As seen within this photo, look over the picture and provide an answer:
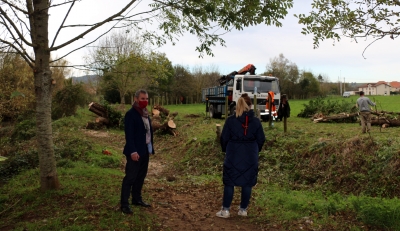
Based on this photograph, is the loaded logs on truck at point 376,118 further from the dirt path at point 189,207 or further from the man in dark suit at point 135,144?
the man in dark suit at point 135,144

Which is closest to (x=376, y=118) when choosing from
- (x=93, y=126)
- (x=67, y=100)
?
(x=93, y=126)

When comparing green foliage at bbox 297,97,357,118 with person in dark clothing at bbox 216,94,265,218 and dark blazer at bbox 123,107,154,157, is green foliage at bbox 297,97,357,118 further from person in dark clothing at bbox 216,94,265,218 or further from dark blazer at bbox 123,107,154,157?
dark blazer at bbox 123,107,154,157

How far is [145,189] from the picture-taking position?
6750 millimetres

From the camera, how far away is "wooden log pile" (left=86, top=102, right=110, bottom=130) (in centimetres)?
1888

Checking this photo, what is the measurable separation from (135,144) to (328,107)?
689 inches

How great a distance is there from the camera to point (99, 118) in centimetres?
1922

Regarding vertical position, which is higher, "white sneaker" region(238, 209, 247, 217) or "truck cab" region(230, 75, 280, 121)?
"truck cab" region(230, 75, 280, 121)

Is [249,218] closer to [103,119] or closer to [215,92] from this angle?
[103,119]

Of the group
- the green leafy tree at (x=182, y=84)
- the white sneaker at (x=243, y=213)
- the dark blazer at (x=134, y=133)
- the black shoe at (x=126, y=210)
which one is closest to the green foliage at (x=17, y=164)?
the black shoe at (x=126, y=210)

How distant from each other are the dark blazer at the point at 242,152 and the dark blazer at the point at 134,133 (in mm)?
1269

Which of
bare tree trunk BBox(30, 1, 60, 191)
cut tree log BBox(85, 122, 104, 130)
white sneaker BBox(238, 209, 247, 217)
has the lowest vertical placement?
white sneaker BBox(238, 209, 247, 217)

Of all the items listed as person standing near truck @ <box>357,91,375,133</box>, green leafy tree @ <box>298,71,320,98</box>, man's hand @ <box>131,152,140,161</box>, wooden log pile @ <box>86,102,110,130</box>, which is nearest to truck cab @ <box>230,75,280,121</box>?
person standing near truck @ <box>357,91,375,133</box>

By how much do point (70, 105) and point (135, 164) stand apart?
20.4 m

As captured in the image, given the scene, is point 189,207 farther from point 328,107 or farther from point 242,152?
point 328,107
